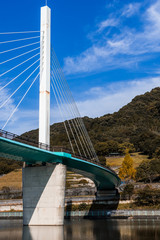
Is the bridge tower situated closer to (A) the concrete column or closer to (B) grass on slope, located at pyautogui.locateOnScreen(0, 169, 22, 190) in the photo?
(A) the concrete column

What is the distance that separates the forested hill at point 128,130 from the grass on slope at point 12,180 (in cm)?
1980

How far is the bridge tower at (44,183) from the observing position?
1310 inches

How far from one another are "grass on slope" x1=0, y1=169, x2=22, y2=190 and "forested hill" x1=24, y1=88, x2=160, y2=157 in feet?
65.0

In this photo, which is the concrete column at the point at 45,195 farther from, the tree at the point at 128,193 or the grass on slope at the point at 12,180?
the grass on slope at the point at 12,180

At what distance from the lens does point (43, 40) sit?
3559cm

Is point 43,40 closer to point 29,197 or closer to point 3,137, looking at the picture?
point 3,137

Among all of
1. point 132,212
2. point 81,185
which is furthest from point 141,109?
point 132,212

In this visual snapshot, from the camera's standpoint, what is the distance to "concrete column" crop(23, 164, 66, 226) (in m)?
33.2

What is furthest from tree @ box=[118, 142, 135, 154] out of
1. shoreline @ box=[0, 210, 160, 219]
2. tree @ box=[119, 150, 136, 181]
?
shoreline @ box=[0, 210, 160, 219]

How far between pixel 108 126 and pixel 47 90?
4540 inches

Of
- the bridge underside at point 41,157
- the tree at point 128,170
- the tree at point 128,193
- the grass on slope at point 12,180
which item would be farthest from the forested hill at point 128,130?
the bridge underside at point 41,157

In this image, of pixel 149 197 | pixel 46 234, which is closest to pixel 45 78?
pixel 46 234

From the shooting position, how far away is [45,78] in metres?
34.4

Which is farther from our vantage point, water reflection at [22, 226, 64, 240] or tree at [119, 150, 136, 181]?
tree at [119, 150, 136, 181]
